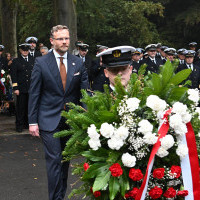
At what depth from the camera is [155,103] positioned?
298 cm

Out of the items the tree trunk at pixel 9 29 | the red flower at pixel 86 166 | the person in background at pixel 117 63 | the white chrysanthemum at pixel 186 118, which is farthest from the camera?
the tree trunk at pixel 9 29

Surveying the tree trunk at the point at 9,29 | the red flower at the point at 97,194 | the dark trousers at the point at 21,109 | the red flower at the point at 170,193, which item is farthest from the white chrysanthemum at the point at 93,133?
the tree trunk at the point at 9,29

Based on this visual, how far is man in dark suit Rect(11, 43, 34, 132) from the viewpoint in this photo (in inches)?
449

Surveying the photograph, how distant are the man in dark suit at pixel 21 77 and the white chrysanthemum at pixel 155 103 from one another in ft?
28.4

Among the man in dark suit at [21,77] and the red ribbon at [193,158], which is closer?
the red ribbon at [193,158]

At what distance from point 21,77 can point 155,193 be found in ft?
29.1

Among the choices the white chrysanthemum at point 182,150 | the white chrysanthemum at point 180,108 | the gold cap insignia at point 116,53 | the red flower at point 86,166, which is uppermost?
the gold cap insignia at point 116,53

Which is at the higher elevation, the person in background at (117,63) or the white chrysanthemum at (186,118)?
the person in background at (117,63)

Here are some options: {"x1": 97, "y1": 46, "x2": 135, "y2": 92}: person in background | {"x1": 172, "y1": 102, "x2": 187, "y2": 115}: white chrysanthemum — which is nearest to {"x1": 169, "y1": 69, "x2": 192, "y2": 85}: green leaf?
{"x1": 172, "y1": 102, "x2": 187, "y2": 115}: white chrysanthemum

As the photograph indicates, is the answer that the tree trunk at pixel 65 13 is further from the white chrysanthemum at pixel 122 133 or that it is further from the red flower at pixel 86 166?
the white chrysanthemum at pixel 122 133

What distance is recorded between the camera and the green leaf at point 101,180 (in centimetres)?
298

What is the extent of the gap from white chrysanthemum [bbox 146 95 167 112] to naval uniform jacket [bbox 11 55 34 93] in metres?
8.73

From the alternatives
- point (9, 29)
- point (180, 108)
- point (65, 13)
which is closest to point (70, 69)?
point (180, 108)

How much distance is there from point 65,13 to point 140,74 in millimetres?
9344
